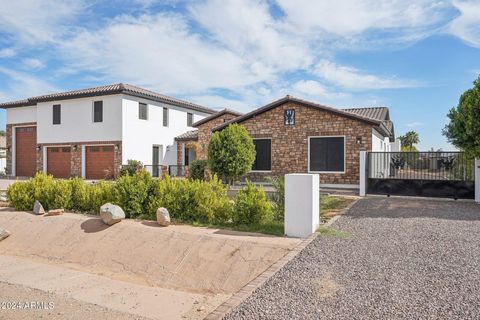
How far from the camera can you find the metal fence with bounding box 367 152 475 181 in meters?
13.0

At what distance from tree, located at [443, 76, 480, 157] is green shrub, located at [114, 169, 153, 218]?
33.6 ft

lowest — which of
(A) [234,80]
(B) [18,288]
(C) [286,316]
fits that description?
(B) [18,288]

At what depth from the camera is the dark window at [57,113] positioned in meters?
26.0

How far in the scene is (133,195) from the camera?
9.98 meters

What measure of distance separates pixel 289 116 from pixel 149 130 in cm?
1189

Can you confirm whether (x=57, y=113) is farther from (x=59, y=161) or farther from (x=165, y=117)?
(x=165, y=117)

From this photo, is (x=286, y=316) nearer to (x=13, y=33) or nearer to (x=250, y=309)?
(x=250, y=309)

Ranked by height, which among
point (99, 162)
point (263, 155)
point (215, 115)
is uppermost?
point (215, 115)

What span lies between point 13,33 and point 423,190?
56.5 ft

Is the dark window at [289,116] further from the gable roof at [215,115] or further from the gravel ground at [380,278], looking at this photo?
the gravel ground at [380,278]

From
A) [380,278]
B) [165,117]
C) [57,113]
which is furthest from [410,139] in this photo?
[380,278]

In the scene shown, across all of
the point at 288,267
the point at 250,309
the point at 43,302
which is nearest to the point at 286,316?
the point at 250,309

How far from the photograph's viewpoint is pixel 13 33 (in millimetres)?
14203

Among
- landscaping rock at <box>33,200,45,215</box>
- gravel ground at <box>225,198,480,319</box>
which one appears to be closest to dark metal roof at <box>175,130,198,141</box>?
landscaping rock at <box>33,200,45,215</box>
